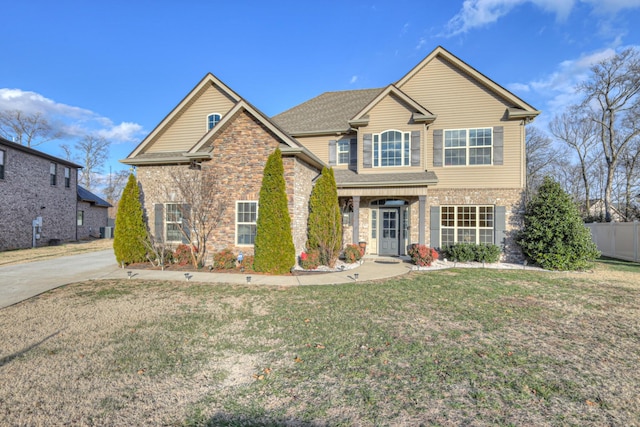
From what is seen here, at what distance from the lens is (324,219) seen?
464 inches

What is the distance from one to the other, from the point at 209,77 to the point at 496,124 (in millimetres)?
12786

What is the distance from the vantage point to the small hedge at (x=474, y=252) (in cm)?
1239

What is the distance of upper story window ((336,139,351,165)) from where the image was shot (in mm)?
14766

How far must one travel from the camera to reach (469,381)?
3.64 metres

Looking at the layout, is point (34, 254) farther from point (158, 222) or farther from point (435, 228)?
point (435, 228)

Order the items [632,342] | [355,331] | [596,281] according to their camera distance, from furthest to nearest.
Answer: [596,281] < [355,331] < [632,342]

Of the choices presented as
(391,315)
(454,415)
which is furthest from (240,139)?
(454,415)

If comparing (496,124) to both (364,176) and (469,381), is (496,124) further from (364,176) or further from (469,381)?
(469,381)

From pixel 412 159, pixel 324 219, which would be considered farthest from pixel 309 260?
pixel 412 159

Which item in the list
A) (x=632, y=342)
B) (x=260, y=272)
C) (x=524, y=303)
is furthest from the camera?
(x=260, y=272)

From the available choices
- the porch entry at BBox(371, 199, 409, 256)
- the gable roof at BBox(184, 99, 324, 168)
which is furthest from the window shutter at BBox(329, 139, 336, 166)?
the gable roof at BBox(184, 99, 324, 168)

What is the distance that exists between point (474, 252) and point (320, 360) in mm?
10587

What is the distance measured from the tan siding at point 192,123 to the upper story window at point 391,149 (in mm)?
7021

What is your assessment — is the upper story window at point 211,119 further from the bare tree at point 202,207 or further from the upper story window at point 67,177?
the upper story window at point 67,177
